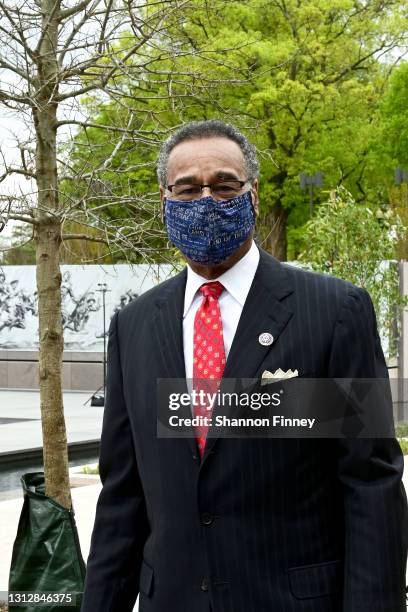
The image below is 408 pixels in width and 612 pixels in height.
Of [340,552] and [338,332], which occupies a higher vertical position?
[338,332]

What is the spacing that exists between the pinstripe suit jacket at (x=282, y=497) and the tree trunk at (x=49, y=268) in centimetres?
386

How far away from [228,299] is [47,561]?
128 inches

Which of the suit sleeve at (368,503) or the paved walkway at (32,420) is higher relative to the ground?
the suit sleeve at (368,503)

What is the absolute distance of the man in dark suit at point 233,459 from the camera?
113 inches

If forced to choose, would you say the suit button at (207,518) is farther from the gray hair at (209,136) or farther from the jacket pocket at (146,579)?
the gray hair at (209,136)

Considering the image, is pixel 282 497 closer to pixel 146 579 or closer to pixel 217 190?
pixel 146 579

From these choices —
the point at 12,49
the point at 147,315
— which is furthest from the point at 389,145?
the point at 147,315

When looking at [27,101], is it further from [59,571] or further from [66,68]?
[59,571]

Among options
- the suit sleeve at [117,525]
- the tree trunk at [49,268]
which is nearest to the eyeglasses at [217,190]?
the suit sleeve at [117,525]

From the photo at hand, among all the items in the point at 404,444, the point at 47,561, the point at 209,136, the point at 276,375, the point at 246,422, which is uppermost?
the point at 209,136

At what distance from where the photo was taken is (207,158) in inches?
122

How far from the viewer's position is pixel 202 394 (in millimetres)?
3051

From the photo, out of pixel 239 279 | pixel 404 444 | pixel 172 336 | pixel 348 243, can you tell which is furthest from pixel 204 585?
pixel 348 243

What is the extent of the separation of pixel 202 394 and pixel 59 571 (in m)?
3.25
